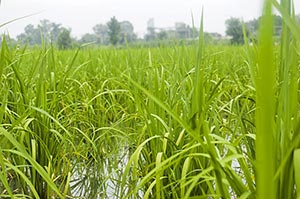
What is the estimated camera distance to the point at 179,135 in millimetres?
1095

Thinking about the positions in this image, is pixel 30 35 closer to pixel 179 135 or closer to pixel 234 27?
pixel 179 135

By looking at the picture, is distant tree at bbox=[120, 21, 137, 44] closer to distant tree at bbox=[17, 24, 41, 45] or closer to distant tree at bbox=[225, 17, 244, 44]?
distant tree at bbox=[17, 24, 41, 45]

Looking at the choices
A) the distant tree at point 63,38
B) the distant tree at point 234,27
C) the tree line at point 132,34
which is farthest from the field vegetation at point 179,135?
the distant tree at point 234,27

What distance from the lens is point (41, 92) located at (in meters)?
1.28

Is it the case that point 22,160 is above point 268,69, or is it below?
below

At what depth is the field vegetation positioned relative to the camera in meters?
0.46

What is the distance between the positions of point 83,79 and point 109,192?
112 centimetres

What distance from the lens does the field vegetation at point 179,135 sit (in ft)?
1.52

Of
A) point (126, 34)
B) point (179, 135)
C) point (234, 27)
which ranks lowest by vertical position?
point (179, 135)

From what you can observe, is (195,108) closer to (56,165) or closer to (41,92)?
(41,92)

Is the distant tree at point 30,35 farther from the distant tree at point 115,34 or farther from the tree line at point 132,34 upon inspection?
the distant tree at point 115,34

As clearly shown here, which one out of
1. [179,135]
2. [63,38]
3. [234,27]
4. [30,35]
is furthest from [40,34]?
[234,27]

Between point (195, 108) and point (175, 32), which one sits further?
point (175, 32)

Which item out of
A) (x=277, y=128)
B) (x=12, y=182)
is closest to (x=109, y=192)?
(x=12, y=182)
